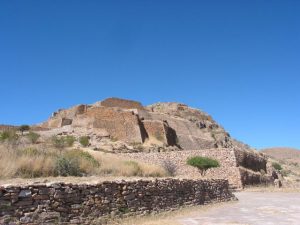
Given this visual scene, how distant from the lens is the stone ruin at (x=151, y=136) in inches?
1309

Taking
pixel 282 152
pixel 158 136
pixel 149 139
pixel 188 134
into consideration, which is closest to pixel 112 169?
pixel 149 139

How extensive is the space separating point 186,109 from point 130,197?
51.4 m

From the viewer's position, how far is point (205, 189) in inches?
752

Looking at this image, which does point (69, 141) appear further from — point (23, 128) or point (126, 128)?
point (23, 128)

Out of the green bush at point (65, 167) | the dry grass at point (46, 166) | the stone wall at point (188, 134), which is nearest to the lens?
the dry grass at point (46, 166)

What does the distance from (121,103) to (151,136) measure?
838 centimetres

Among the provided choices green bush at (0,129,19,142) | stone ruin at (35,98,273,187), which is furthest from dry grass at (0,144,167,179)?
stone ruin at (35,98,273,187)

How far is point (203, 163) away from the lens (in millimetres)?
32469

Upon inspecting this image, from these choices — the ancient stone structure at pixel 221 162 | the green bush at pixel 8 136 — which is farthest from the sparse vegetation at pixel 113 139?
the green bush at pixel 8 136

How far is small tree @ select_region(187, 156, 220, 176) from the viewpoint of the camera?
32.5 meters

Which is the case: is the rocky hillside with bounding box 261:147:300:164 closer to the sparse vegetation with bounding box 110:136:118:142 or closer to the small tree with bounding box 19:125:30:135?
the sparse vegetation with bounding box 110:136:118:142

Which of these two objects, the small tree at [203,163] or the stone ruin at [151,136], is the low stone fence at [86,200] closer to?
the small tree at [203,163]

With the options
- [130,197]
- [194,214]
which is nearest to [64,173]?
[130,197]

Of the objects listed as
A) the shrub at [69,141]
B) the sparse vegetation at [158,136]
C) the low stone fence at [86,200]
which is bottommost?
the low stone fence at [86,200]
